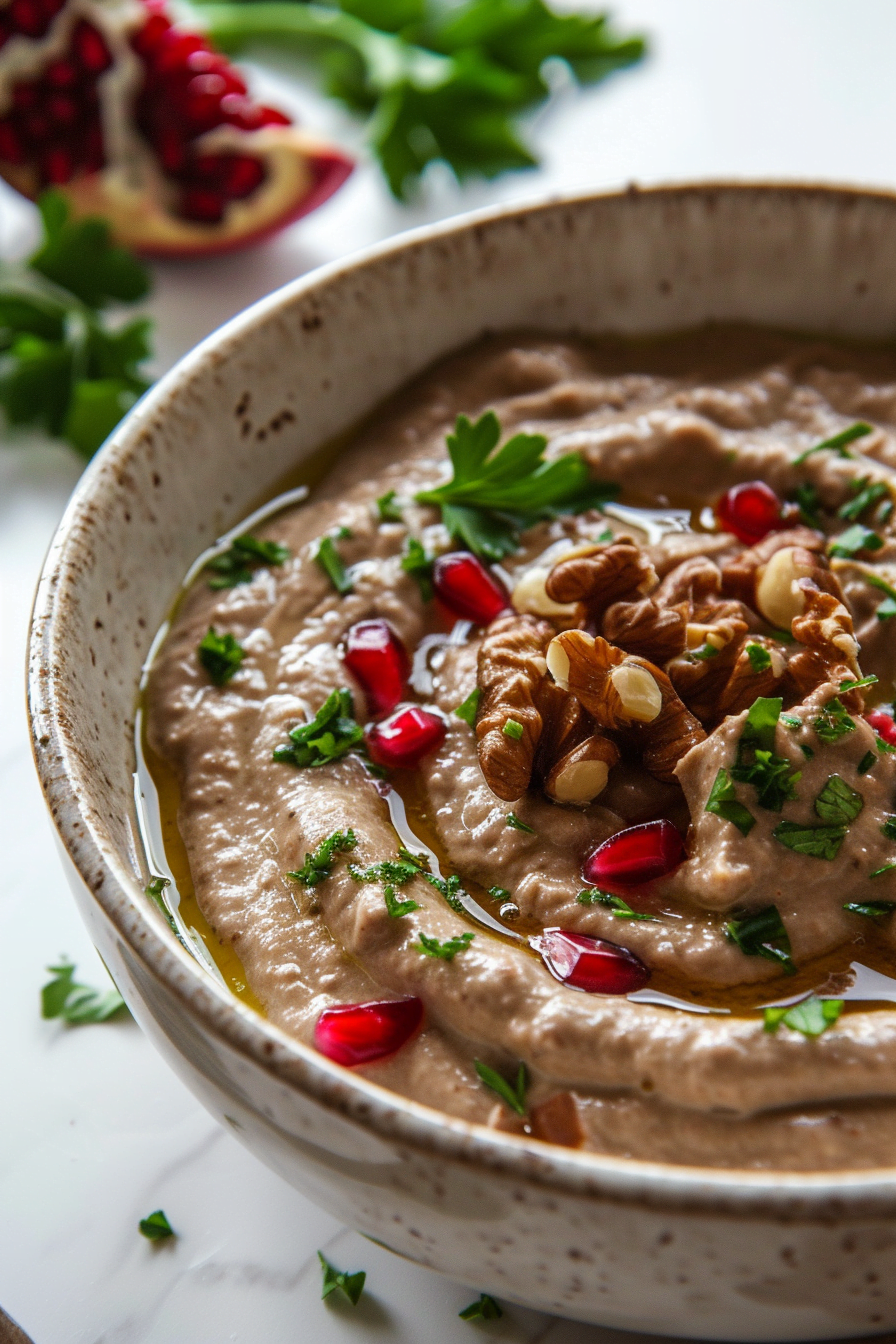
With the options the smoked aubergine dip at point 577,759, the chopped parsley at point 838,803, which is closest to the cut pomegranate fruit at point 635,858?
the smoked aubergine dip at point 577,759

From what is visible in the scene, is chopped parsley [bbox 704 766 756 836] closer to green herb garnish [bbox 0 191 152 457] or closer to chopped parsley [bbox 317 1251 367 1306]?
chopped parsley [bbox 317 1251 367 1306]

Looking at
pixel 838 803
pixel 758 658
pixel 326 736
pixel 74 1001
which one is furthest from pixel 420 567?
pixel 74 1001

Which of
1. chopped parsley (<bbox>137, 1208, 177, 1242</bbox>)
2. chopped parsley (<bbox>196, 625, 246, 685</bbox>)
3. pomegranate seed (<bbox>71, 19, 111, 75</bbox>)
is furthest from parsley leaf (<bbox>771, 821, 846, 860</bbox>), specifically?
pomegranate seed (<bbox>71, 19, 111, 75</bbox>)

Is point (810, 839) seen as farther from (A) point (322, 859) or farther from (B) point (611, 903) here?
(A) point (322, 859)

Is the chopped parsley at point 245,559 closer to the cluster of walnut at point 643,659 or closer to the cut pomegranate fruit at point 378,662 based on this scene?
the cut pomegranate fruit at point 378,662

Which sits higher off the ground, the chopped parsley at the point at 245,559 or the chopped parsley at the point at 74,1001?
the chopped parsley at the point at 245,559

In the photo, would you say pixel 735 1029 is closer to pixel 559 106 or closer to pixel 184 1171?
pixel 184 1171

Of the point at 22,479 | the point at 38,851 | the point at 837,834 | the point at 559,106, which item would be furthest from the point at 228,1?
the point at 837,834

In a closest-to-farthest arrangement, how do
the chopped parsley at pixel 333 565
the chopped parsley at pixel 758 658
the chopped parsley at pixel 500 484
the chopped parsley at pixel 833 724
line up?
the chopped parsley at pixel 833 724 → the chopped parsley at pixel 758 658 → the chopped parsley at pixel 333 565 → the chopped parsley at pixel 500 484
